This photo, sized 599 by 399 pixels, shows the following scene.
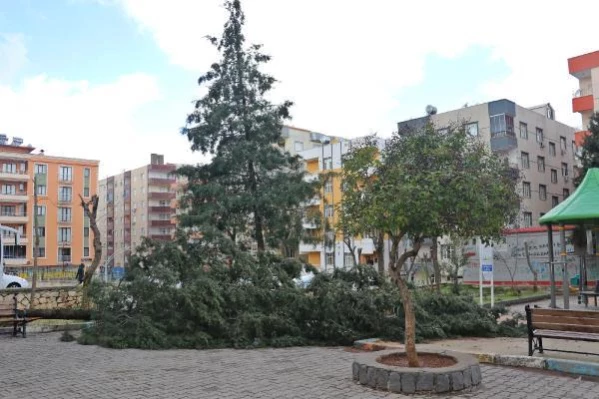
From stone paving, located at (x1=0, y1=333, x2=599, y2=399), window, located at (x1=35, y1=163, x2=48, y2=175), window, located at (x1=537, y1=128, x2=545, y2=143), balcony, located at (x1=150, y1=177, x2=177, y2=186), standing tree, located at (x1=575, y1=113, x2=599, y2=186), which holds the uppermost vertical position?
balcony, located at (x1=150, y1=177, x2=177, y2=186)

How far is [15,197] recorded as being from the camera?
7400 cm

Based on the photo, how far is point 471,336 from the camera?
12.3 meters

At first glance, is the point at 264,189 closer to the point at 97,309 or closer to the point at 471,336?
the point at 97,309

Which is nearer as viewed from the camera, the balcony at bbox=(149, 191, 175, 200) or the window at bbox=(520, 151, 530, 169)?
the window at bbox=(520, 151, 530, 169)

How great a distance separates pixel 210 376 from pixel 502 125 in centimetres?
4271

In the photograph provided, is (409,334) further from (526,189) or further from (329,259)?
(329,259)

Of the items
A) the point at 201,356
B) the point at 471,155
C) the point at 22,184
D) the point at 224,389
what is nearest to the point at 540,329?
the point at 471,155

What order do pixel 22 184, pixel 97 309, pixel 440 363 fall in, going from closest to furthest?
pixel 440 363 → pixel 97 309 → pixel 22 184

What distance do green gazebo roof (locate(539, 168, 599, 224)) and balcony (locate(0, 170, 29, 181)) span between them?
74.5 metres

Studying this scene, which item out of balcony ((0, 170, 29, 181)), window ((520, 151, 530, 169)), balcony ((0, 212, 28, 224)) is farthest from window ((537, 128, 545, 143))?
balcony ((0, 170, 29, 181))

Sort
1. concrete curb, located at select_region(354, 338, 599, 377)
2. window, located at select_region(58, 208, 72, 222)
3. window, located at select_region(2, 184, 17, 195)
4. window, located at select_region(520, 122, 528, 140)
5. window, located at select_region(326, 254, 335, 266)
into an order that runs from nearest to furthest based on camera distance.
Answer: concrete curb, located at select_region(354, 338, 599, 377)
window, located at select_region(520, 122, 528, 140)
window, located at select_region(326, 254, 335, 266)
window, located at select_region(2, 184, 17, 195)
window, located at select_region(58, 208, 72, 222)

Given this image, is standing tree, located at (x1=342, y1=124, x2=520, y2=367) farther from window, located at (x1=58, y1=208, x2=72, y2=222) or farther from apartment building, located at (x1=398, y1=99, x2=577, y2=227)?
window, located at (x1=58, y1=208, x2=72, y2=222)

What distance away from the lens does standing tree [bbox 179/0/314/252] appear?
2158 cm

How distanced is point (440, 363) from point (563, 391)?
63.9 inches
